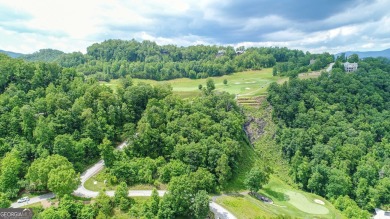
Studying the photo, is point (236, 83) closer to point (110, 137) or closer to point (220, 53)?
point (220, 53)

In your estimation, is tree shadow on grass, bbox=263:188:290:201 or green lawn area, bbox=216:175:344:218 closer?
green lawn area, bbox=216:175:344:218

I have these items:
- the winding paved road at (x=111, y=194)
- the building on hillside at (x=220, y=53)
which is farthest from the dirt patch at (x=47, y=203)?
the building on hillside at (x=220, y=53)

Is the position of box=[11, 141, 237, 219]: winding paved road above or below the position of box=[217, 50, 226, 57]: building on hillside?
below

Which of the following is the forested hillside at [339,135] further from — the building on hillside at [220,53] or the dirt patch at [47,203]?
the building on hillside at [220,53]

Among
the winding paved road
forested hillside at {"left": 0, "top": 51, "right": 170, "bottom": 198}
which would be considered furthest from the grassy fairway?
the winding paved road

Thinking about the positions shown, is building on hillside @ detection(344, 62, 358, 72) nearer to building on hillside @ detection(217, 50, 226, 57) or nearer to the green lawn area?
building on hillside @ detection(217, 50, 226, 57)

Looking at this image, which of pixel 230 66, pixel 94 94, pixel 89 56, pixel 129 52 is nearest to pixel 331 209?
pixel 94 94
